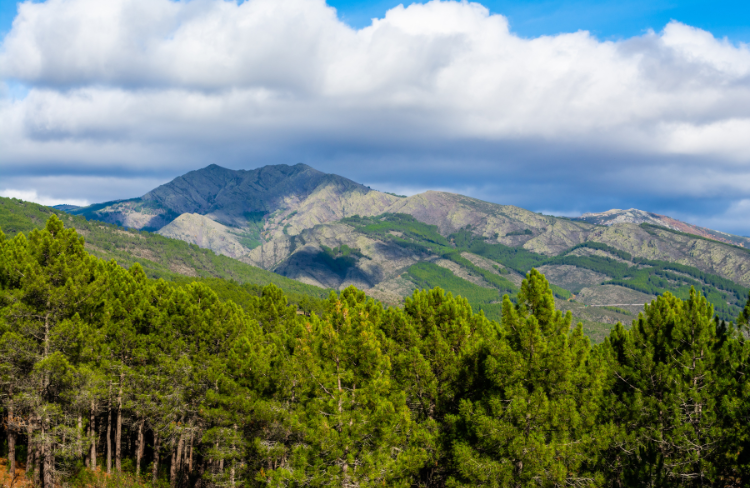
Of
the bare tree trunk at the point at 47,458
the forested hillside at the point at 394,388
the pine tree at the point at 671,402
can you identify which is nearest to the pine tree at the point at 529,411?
the forested hillside at the point at 394,388

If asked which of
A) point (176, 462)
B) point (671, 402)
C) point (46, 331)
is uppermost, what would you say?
point (46, 331)

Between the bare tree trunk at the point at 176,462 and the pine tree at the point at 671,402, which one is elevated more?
the pine tree at the point at 671,402

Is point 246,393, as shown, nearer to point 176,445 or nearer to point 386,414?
point 386,414

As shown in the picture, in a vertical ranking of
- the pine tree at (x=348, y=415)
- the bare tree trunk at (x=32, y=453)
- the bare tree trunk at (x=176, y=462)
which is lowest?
the bare tree trunk at (x=176, y=462)

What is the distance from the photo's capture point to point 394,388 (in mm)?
28656

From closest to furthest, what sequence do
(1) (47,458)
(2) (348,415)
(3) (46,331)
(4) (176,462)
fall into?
(2) (348,415) < (1) (47,458) < (3) (46,331) < (4) (176,462)

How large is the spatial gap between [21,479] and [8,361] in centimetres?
953

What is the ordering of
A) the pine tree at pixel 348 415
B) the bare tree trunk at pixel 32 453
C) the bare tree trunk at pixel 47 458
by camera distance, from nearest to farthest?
the pine tree at pixel 348 415
the bare tree trunk at pixel 47 458
the bare tree trunk at pixel 32 453

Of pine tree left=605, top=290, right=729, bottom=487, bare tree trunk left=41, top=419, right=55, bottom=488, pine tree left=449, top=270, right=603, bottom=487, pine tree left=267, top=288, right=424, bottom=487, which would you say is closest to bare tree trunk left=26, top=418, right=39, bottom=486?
bare tree trunk left=41, top=419, right=55, bottom=488

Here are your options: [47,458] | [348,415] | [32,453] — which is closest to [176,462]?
[32,453]

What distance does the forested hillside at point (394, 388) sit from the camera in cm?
2553

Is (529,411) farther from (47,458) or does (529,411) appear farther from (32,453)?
(32,453)

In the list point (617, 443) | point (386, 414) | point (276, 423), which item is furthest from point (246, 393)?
point (617, 443)

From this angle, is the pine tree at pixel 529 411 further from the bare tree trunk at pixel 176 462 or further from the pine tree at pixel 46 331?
the bare tree trunk at pixel 176 462
